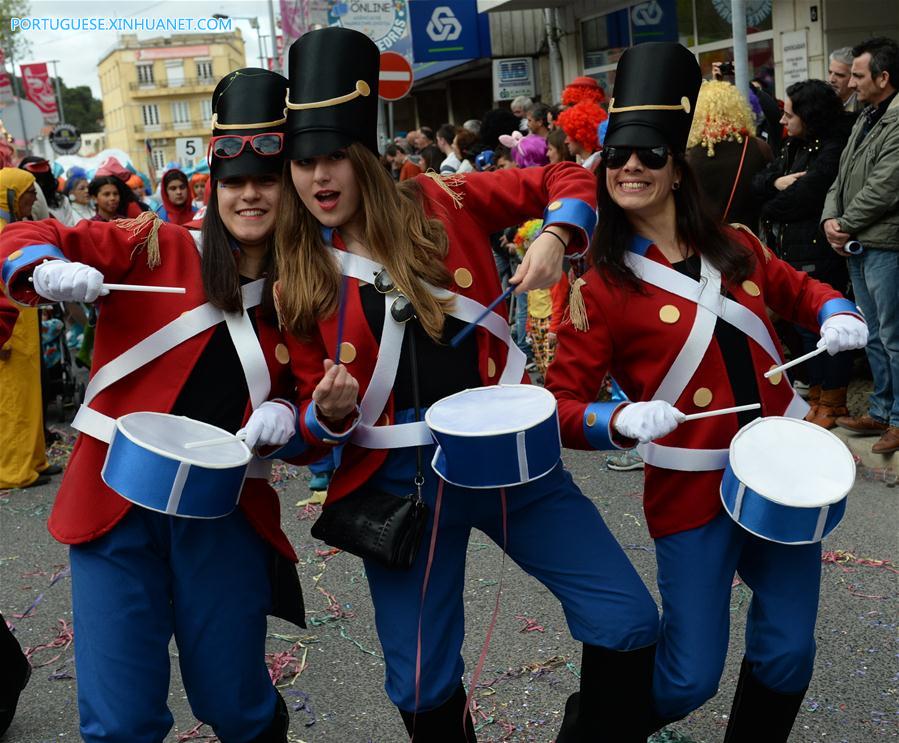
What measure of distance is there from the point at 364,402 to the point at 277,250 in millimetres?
433

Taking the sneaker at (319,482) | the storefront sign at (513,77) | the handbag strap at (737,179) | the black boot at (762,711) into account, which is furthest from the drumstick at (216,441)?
the storefront sign at (513,77)

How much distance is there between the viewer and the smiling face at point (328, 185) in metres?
2.69

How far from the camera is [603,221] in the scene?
9.60 ft

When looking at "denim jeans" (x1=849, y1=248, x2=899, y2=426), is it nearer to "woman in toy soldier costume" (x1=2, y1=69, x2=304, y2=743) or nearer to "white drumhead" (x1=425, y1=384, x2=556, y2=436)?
"white drumhead" (x1=425, y1=384, x2=556, y2=436)

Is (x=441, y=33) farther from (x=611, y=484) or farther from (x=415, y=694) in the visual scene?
(x=415, y=694)

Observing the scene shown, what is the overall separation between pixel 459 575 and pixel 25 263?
1.24 metres

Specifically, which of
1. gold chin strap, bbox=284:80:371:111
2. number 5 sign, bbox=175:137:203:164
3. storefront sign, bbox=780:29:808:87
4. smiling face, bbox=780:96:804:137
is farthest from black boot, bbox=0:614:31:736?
number 5 sign, bbox=175:137:203:164

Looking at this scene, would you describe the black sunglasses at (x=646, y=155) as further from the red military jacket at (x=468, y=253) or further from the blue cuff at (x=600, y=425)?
the blue cuff at (x=600, y=425)

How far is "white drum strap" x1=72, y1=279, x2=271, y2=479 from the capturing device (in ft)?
8.97

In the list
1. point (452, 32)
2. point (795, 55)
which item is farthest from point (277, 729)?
point (452, 32)

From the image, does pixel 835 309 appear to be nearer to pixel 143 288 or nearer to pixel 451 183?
pixel 451 183

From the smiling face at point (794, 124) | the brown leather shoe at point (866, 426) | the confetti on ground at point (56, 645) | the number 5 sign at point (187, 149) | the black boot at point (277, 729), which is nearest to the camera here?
the black boot at point (277, 729)

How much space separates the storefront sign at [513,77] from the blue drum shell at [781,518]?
14.4 meters

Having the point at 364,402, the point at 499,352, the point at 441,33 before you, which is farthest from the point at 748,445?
the point at 441,33
